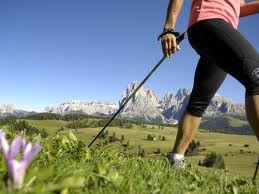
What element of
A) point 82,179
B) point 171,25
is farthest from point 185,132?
point 82,179

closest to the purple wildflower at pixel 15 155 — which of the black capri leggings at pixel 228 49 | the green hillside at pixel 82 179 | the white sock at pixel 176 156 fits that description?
the green hillside at pixel 82 179

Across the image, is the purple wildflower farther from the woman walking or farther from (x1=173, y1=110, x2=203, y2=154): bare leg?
(x1=173, y1=110, x2=203, y2=154): bare leg

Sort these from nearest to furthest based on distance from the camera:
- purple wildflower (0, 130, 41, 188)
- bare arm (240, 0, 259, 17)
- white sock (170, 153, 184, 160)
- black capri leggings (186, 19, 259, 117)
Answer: purple wildflower (0, 130, 41, 188) < black capri leggings (186, 19, 259, 117) < white sock (170, 153, 184, 160) < bare arm (240, 0, 259, 17)

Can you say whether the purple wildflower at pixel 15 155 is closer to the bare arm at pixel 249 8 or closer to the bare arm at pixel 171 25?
the bare arm at pixel 171 25

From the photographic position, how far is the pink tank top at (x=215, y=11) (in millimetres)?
6262

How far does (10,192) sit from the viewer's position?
5.47ft

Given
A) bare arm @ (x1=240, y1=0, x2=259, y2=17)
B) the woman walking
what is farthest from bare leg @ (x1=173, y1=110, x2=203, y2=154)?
bare arm @ (x1=240, y1=0, x2=259, y2=17)

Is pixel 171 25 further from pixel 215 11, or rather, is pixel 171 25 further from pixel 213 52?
pixel 213 52

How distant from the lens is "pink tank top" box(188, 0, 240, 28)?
247 inches

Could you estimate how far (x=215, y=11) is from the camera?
6.27 meters

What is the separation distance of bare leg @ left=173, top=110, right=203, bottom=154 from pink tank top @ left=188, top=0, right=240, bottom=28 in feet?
5.29

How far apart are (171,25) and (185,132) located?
70.8 inches

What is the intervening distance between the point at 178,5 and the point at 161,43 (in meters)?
0.68

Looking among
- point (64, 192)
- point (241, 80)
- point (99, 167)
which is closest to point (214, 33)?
point (241, 80)
